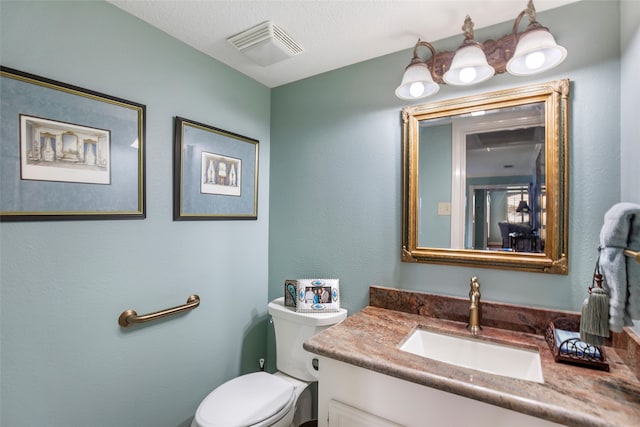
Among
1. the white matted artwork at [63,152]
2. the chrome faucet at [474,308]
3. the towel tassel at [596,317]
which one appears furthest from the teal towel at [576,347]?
the white matted artwork at [63,152]

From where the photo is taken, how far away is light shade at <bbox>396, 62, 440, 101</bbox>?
1.33 metres

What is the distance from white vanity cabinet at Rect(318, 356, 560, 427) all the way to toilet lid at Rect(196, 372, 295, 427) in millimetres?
311

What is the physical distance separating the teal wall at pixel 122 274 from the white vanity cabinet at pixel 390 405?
84cm

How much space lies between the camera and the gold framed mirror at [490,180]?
1.20 m

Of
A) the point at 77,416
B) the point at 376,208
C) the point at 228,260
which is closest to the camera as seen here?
the point at 77,416

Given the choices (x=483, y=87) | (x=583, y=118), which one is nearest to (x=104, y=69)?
(x=483, y=87)

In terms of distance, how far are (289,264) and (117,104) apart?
1252 mm

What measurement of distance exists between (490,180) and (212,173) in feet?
4.64

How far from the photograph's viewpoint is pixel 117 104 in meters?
1.24

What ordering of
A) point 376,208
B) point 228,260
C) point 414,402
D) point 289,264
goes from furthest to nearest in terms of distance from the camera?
point 289,264 → point 228,260 → point 376,208 → point 414,402

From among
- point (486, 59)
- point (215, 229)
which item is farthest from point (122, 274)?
point (486, 59)

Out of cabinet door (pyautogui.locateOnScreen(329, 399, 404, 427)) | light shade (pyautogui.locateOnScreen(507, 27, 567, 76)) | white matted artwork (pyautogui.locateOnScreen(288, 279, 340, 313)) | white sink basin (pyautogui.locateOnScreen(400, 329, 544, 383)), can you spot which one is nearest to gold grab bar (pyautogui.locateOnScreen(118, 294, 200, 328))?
white matted artwork (pyautogui.locateOnScreen(288, 279, 340, 313))

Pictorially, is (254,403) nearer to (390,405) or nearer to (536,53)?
(390,405)

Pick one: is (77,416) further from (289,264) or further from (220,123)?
(220,123)
